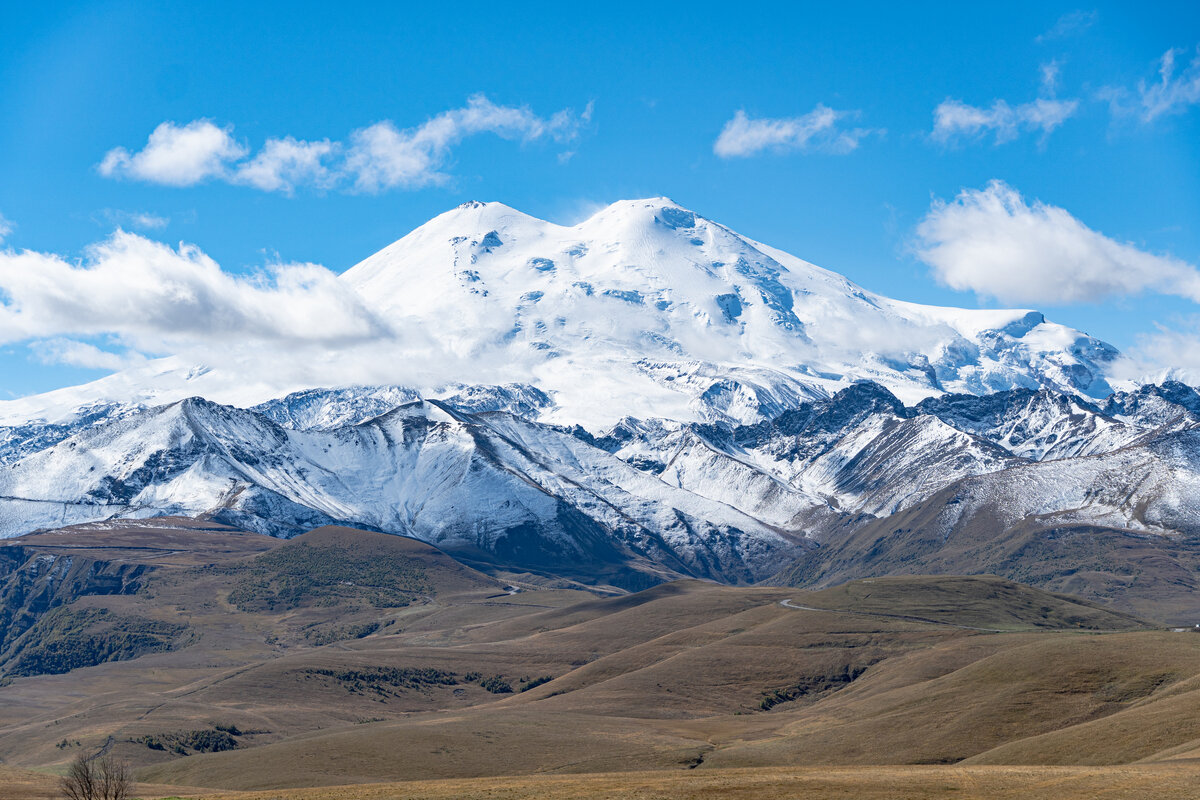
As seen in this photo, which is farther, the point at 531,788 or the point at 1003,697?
the point at 1003,697

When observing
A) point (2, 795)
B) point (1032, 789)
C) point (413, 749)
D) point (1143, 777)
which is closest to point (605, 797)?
point (1032, 789)

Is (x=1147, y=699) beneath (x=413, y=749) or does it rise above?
above

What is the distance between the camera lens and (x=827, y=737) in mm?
186875

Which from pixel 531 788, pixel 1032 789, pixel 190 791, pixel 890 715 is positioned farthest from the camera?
pixel 890 715

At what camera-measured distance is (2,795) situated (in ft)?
408

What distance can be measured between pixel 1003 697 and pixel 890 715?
16862mm

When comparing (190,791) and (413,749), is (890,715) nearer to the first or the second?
(413,749)

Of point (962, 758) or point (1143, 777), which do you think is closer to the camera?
point (1143, 777)

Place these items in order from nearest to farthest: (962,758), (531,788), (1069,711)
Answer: (531,788) → (962,758) → (1069,711)

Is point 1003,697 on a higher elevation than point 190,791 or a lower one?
higher

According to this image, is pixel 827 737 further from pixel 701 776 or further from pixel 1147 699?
pixel 701 776

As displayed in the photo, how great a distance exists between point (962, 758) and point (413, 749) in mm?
81175

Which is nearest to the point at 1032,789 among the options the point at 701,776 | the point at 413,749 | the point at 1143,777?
the point at 1143,777

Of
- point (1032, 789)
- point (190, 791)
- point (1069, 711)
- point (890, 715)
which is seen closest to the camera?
point (1032, 789)
